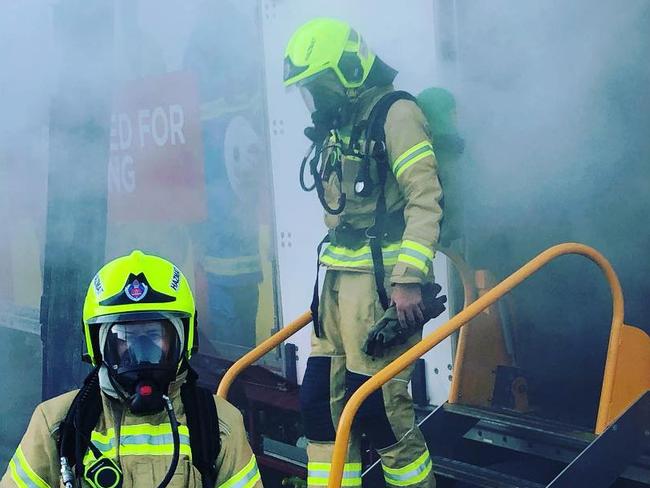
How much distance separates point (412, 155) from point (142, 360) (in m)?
1.22

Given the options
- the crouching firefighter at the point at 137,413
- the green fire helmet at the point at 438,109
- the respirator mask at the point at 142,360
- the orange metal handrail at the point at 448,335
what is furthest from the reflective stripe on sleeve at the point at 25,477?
the green fire helmet at the point at 438,109

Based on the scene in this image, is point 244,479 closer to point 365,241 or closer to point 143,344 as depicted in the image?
point 143,344

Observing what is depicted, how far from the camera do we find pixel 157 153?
17.2 feet

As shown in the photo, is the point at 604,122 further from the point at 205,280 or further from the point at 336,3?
the point at 205,280

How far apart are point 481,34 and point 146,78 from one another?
2.37 metres

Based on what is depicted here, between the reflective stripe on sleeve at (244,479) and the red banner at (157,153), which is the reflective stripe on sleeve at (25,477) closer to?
the reflective stripe on sleeve at (244,479)

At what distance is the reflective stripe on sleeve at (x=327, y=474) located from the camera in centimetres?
317

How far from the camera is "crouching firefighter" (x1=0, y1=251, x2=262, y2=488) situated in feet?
7.11

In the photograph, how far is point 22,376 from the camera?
6.97 metres

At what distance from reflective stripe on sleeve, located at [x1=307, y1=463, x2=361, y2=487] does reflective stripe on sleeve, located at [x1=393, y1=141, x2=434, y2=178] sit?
994 millimetres

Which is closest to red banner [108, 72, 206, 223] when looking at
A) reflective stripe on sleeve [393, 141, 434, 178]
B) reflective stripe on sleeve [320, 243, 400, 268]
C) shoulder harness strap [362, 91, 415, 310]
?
reflective stripe on sleeve [320, 243, 400, 268]

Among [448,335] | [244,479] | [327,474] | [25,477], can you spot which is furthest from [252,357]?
[25,477]

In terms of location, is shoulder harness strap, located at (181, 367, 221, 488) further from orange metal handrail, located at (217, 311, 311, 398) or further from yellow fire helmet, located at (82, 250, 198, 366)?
orange metal handrail, located at (217, 311, 311, 398)

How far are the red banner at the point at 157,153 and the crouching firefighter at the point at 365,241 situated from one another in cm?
178
